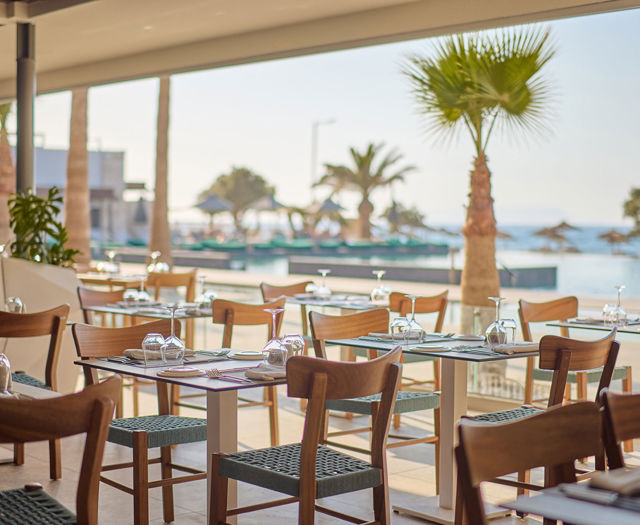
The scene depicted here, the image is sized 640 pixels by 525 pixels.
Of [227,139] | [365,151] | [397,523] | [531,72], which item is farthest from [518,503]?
[227,139]

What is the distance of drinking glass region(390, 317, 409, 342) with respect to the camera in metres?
4.33

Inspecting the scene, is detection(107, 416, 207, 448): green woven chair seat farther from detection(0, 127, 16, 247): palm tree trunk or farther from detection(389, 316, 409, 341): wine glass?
detection(0, 127, 16, 247): palm tree trunk

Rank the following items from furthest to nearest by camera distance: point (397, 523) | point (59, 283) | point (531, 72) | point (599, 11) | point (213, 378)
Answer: point (531, 72), point (59, 283), point (599, 11), point (397, 523), point (213, 378)

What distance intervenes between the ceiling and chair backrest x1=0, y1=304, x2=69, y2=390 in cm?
293

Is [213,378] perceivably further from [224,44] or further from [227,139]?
[227,139]

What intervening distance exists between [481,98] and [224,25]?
6.96ft

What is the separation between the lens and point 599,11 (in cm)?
555

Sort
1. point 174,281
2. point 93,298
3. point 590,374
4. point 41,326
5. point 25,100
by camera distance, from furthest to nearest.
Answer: point 174,281
point 25,100
point 93,298
point 590,374
point 41,326

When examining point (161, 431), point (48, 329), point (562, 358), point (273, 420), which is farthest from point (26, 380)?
point (562, 358)

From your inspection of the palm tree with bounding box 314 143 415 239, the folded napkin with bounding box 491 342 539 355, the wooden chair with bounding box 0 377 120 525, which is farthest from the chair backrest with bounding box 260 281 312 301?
the palm tree with bounding box 314 143 415 239

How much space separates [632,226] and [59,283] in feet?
130

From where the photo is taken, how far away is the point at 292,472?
2975mm

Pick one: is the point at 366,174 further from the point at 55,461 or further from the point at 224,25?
the point at 55,461

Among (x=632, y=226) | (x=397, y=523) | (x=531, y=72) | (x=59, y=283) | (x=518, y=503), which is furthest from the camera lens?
(x=632, y=226)
